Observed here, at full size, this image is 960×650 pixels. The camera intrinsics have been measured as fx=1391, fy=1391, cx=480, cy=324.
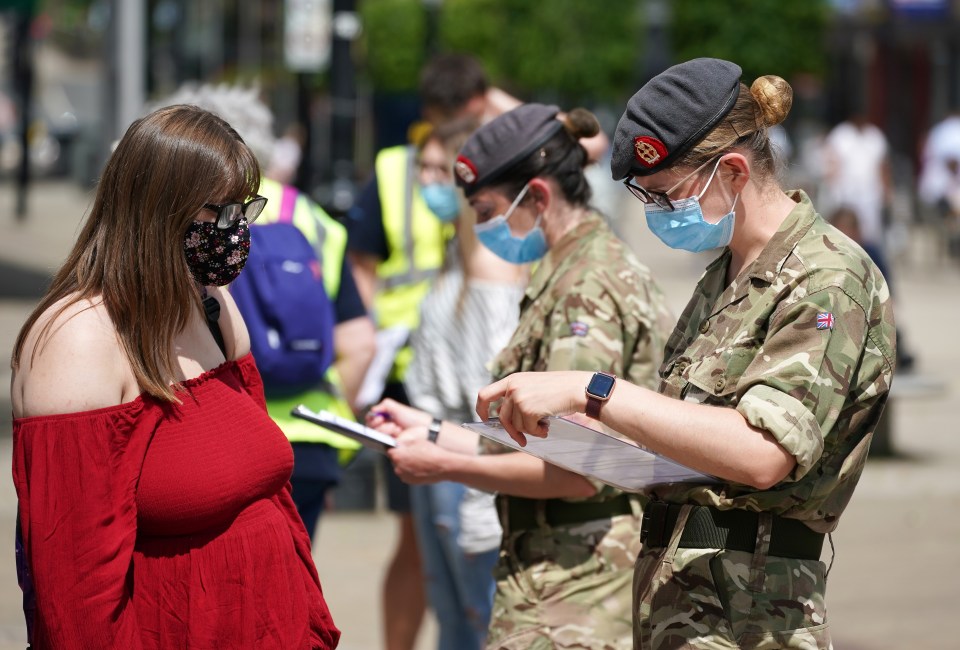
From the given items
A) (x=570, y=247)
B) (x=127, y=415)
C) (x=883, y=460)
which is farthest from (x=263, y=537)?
→ (x=883, y=460)

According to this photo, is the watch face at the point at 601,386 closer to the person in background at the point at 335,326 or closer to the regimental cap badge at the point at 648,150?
the regimental cap badge at the point at 648,150

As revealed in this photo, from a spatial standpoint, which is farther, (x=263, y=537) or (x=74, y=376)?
(x=263, y=537)

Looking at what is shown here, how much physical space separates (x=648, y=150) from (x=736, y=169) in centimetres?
18

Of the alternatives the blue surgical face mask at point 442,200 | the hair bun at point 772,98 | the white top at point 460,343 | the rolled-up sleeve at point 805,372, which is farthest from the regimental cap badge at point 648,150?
the blue surgical face mask at point 442,200

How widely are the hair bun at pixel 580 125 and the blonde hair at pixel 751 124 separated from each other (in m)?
0.95

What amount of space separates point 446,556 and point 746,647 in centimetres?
224

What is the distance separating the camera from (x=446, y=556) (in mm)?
4789

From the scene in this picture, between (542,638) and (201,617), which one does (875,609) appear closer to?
(542,638)

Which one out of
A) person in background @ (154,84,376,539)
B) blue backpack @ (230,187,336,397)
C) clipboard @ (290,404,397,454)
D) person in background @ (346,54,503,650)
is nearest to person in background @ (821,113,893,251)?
person in background @ (346,54,503,650)

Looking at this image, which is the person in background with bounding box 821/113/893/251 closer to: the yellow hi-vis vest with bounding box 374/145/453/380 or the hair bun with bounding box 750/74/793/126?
the yellow hi-vis vest with bounding box 374/145/453/380

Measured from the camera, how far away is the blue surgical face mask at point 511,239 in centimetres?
363

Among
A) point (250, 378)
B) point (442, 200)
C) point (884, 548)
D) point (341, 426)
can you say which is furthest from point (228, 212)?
point (884, 548)

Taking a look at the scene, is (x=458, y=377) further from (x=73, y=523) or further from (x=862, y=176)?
(x=862, y=176)

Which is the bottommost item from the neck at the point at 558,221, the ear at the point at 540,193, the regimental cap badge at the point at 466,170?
the neck at the point at 558,221
